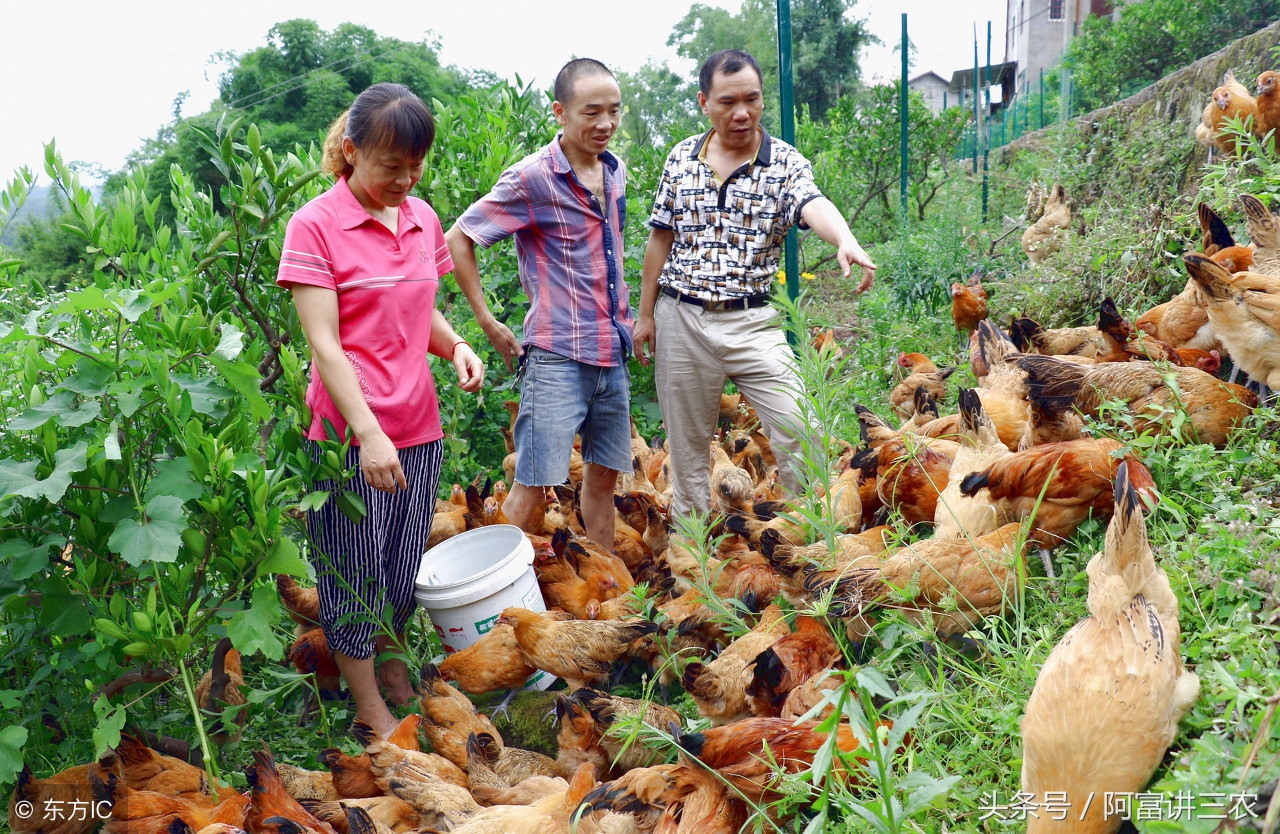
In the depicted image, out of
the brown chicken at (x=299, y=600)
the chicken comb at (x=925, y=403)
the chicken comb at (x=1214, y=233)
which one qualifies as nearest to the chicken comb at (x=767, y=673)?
the brown chicken at (x=299, y=600)

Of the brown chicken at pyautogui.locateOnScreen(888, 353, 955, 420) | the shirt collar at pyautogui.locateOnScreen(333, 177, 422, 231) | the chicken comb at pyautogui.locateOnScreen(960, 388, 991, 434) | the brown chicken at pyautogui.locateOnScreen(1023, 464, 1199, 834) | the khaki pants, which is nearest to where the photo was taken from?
the brown chicken at pyautogui.locateOnScreen(1023, 464, 1199, 834)

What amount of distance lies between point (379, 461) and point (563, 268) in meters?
1.59

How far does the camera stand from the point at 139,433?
2621 mm

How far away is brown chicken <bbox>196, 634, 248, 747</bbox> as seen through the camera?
305 centimetres

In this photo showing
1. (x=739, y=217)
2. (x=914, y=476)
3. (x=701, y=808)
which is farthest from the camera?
(x=739, y=217)

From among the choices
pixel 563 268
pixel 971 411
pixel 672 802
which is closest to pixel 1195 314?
pixel 971 411

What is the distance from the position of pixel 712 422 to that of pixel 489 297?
6.51ft

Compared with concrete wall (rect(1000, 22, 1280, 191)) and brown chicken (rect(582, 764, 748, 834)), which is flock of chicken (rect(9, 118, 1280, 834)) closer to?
brown chicken (rect(582, 764, 748, 834))

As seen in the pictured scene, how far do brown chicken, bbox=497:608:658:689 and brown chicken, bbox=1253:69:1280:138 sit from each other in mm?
4554

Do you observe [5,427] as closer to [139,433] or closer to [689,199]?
[139,433]

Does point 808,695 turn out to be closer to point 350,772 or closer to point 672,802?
point 672,802

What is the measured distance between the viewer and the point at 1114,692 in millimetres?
1939

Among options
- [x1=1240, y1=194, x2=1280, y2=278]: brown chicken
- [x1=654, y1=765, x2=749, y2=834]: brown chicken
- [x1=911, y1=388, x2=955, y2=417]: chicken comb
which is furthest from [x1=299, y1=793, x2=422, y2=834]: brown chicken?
[x1=1240, y1=194, x2=1280, y2=278]: brown chicken

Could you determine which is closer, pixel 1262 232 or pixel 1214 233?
pixel 1262 232
